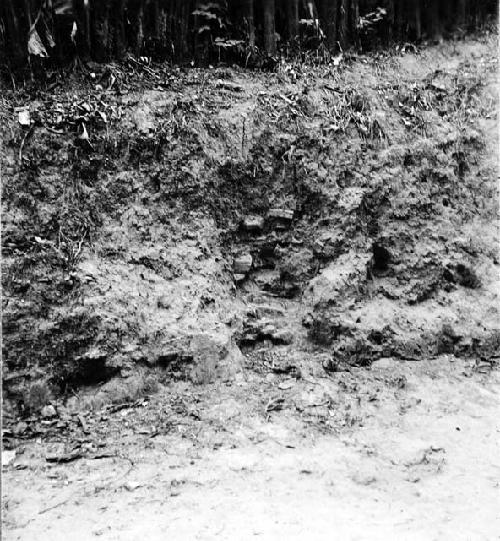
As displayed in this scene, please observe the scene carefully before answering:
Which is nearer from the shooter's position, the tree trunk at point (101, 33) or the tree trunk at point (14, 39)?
the tree trunk at point (14, 39)

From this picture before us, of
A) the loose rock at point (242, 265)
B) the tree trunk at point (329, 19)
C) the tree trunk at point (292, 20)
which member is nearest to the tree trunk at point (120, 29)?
the tree trunk at point (292, 20)

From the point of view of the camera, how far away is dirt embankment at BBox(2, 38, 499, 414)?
429 centimetres

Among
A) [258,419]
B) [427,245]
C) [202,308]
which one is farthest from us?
[427,245]

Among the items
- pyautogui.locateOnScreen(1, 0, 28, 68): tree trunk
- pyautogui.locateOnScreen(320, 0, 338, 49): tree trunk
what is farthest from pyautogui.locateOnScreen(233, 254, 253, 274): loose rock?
pyautogui.locateOnScreen(320, 0, 338, 49): tree trunk

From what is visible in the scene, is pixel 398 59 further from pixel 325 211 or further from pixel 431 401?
pixel 431 401

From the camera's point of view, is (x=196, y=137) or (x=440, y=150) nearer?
(x=196, y=137)

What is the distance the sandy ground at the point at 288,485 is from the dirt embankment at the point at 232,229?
0.73 metres

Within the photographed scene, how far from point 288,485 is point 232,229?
8.74ft

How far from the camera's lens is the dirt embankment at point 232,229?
4.29 metres

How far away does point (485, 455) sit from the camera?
375cm

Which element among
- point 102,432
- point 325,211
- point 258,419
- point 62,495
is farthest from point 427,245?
point 62,495

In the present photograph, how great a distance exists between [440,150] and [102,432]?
15.1 ft

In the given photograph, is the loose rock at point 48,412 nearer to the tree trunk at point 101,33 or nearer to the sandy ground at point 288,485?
the sandy ground at point 288,485

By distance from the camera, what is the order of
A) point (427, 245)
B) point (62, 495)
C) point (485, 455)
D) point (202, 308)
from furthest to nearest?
point (427, 245)
point (202, 308)
point (485, 455)
point (62, 495)
